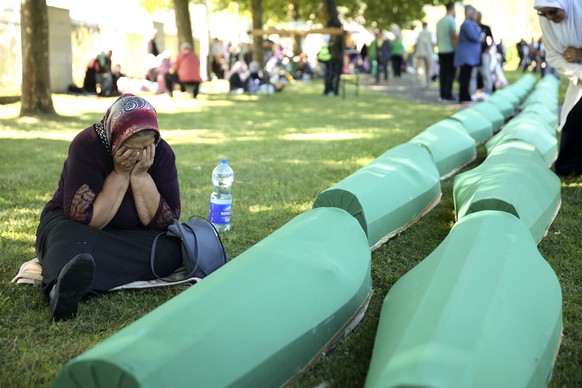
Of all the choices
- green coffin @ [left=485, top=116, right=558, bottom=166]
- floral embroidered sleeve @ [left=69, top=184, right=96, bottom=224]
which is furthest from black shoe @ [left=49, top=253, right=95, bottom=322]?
green coffin @ [left=485, top=116, right=558, bottom=166]

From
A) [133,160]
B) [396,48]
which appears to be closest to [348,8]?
[396,48]

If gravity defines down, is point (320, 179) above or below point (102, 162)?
below

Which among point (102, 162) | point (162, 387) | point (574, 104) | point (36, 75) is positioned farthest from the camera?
point (36, 75)

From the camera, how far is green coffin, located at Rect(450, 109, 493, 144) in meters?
8.29

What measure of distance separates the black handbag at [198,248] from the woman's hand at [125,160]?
0.38 m

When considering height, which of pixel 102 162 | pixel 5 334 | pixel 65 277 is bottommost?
pixel 5 334

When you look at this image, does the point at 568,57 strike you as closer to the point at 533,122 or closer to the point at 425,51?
the point at 533,122

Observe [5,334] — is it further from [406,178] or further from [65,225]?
[406,178]

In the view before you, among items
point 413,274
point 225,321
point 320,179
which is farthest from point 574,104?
point 225,321

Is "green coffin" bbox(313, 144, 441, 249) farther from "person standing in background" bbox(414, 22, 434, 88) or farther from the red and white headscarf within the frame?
"person standing in background" bbox(414, 22, 434, 88)

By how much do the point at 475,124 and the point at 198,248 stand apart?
5490 millimetres

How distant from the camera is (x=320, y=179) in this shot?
6785 mm

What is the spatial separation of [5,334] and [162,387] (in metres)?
1.39

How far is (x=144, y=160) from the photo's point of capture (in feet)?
11.8
